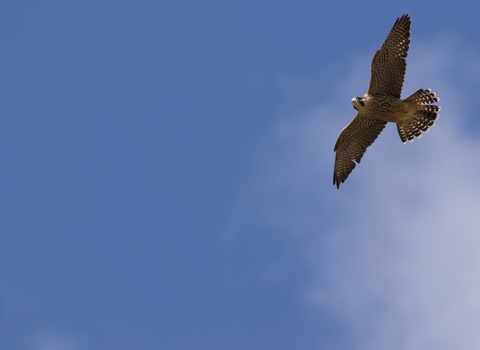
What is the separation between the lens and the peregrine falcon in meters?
14.8

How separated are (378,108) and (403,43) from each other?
1.31 meters

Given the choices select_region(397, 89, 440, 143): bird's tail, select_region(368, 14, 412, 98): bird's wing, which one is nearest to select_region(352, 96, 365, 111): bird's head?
select_region(368, 14, 412, 98): bird's wing

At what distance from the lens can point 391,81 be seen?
590 inches

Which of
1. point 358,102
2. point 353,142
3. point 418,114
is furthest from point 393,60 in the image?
point 353,142

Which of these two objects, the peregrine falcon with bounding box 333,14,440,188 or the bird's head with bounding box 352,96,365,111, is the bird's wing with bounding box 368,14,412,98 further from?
the bird's head with bounding box 352,96,365,111

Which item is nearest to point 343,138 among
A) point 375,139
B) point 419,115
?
point 375,139

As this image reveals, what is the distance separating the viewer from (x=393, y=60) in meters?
14.8

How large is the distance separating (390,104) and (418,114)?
2.47 feet

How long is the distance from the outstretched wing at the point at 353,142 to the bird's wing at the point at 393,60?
1033 mm

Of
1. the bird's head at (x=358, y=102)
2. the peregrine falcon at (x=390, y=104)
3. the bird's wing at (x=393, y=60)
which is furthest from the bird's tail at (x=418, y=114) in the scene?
the bird's head at (x=358, y=102)

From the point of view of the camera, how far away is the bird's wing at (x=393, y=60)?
48.3ft

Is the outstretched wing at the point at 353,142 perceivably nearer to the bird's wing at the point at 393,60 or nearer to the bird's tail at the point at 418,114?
the bird's tail at the point at 418,114

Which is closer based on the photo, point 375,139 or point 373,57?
point 373,57

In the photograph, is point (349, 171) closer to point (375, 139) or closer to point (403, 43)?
point (375, 139)
